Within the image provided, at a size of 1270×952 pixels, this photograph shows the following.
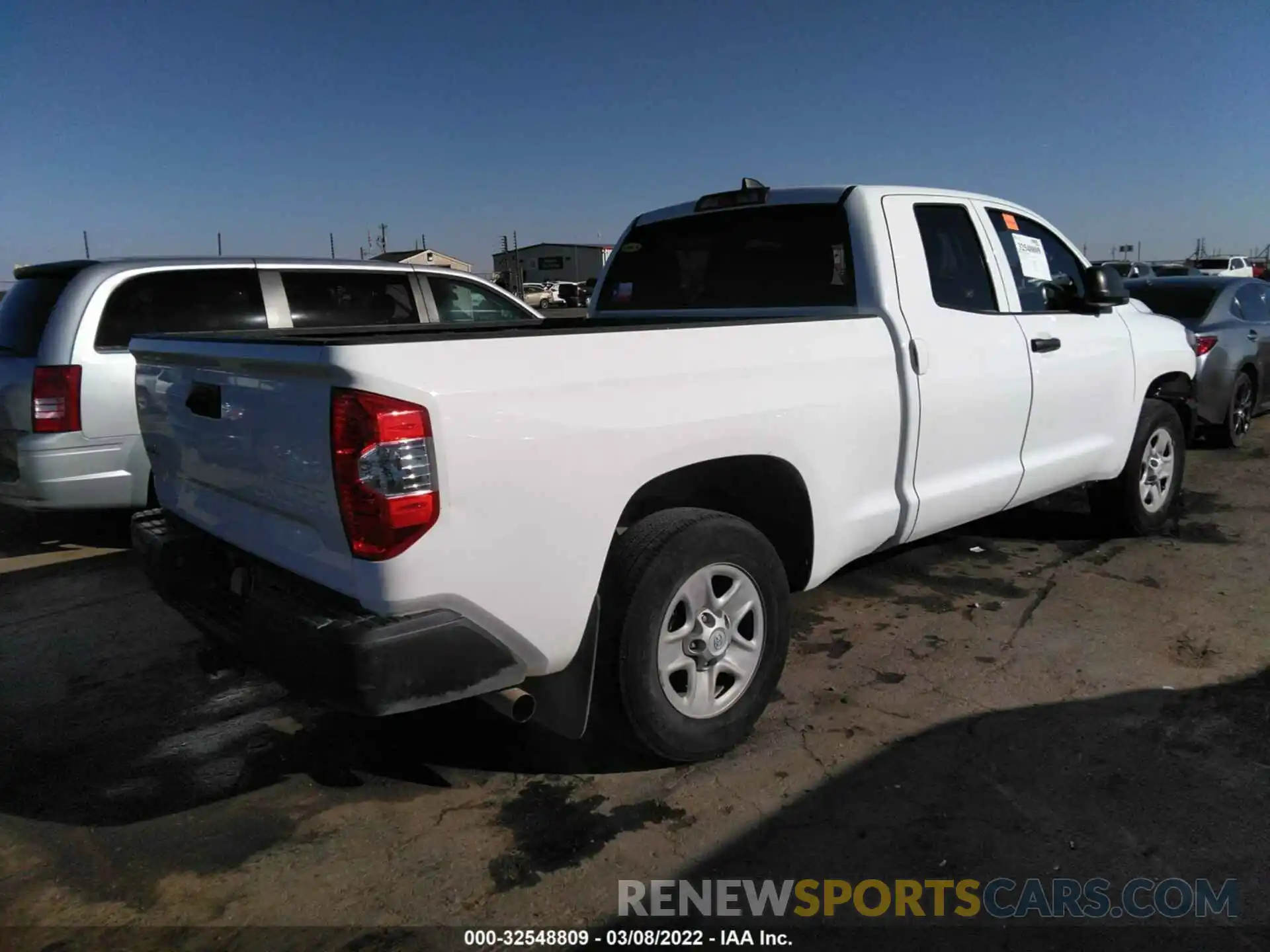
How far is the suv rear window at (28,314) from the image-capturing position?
17.6 feet

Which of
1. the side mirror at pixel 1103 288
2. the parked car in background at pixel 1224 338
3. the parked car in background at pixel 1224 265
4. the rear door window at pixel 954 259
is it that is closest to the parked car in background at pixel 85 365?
the rear door window at pixel 954 259

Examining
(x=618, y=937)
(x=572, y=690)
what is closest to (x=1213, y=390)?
(x=572, y=690)

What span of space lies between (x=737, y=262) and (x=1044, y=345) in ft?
5.00

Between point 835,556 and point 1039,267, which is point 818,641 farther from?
point 1039,267

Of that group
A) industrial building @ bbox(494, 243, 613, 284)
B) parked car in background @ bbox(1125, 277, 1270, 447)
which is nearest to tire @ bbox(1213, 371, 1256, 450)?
parked car in background @ bbox(1125, 277, 1270, 447)

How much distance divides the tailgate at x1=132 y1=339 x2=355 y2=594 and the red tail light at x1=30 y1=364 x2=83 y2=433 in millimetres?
2347

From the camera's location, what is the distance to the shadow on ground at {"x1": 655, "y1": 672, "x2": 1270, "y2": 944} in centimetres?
252

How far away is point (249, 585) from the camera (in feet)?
8.97

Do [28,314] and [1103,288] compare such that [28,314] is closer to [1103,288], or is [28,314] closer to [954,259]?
[954,259]

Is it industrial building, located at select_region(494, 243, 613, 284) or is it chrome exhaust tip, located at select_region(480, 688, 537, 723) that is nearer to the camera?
chrome exhaust tip, located at select_region(480, 688, 537, 723)

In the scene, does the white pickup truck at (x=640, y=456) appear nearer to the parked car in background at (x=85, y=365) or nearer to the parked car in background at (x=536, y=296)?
the parked car in background at (x=85, y=365)

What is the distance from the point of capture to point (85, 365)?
5.27 metres

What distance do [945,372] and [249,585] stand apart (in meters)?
2.76

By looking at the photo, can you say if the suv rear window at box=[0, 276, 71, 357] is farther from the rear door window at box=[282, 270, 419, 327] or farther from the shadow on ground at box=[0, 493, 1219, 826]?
the shadow on ground at box=[0, 493, 1219, 826]
